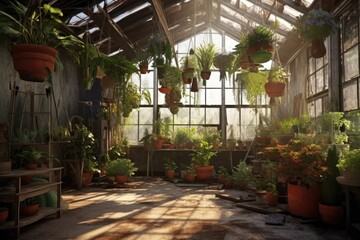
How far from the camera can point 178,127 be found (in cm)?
976

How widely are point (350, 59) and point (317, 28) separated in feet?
4.57

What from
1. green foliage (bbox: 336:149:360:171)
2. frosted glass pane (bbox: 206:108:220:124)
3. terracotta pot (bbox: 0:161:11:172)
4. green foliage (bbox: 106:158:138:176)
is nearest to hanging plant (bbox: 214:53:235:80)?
green foliage (bbox: 336:149:360:171)

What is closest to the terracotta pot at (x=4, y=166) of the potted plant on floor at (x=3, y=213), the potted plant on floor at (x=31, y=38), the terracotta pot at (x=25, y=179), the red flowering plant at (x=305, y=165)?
the terracotta pot at (x=25, y=179)

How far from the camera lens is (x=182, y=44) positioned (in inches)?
406

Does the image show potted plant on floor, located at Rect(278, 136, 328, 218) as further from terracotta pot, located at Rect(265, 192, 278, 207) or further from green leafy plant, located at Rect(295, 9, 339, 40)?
green leafy plant, located at Rect(295, 9, 339, 40)

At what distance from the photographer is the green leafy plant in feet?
12.3

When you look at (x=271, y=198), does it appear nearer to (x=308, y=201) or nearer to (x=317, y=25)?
(x=308, y=201)

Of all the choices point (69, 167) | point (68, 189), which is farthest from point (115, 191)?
point (69, 167)

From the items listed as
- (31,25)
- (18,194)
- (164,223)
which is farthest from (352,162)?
(31,25)

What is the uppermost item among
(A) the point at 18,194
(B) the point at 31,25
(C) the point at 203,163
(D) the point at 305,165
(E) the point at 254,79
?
(B) the point at 31,25

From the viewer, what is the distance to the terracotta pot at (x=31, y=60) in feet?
10.2

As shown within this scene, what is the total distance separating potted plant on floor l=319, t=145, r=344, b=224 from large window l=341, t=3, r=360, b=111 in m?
1.43

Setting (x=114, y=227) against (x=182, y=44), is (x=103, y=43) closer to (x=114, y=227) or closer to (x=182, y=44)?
(x=182, y=44)

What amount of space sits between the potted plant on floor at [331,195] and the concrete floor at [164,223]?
11cm
